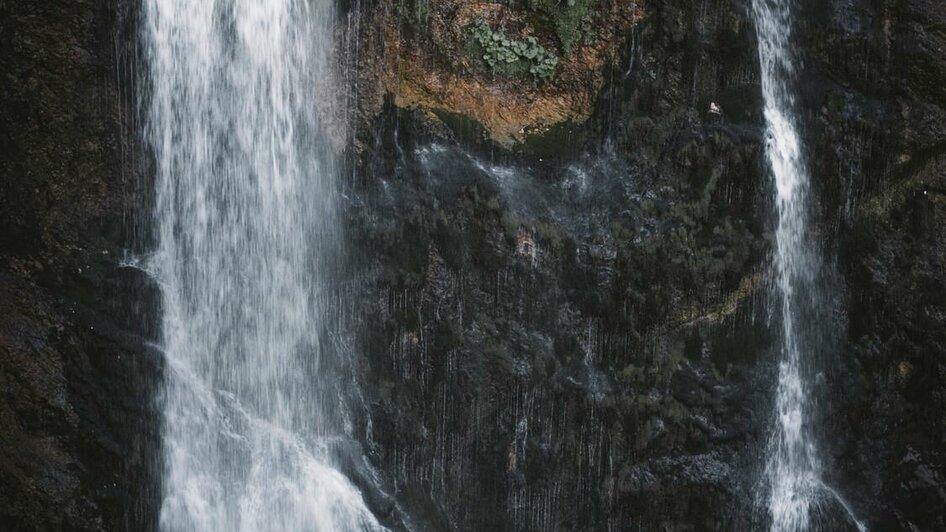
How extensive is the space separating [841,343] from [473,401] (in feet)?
7.62

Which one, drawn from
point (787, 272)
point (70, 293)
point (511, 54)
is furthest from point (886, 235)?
point (70, 293)

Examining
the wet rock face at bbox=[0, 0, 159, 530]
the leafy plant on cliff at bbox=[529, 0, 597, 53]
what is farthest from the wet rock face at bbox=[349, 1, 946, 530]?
the wet rock face at bbox=[0, 0, 159, 530]

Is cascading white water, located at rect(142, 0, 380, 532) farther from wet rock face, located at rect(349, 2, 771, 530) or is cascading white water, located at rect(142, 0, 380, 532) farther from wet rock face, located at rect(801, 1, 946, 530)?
wet rock face, located at rect(801, 1, 946, 530)

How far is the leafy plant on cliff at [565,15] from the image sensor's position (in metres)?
6.20

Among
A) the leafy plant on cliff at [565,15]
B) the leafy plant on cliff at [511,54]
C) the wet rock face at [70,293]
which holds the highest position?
the leafy plant on cliff at [565,15]

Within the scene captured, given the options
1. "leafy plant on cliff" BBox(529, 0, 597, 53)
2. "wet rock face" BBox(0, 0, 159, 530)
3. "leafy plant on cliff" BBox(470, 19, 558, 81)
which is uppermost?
"leafy plant on cliff" BBox(529, 0, 597, 53)

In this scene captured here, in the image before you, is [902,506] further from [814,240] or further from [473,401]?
[473,401]

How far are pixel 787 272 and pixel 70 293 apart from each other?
14.3 feet

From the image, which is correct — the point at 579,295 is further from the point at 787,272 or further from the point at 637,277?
the point at 787,272

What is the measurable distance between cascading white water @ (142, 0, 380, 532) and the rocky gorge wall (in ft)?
0.60

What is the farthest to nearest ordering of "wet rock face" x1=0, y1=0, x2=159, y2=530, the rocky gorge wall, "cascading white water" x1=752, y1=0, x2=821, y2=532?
"cascading white water" x1=752, y1=0, x2=821, y2=532 < the rocky gorge wall < "wet rock face" x1=0, y1=0, x2=159, y2=530

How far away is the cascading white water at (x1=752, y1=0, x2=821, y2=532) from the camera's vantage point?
20.6 ft

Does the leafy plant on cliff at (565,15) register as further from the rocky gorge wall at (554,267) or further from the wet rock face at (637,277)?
the wet rock face at (637,277)

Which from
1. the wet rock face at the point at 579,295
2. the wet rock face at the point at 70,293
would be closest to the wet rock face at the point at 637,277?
the wet rock face at the point at 579,295
